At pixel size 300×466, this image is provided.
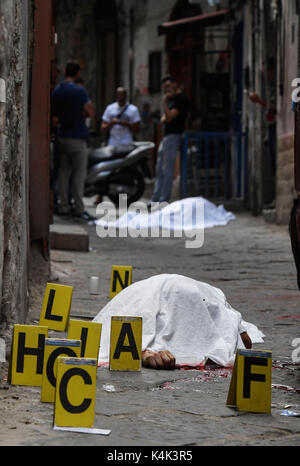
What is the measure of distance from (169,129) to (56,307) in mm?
8916

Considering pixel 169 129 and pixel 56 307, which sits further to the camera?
pixel 169 129

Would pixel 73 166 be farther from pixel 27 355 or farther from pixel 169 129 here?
pixel 27 355

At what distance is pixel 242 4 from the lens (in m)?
15.9

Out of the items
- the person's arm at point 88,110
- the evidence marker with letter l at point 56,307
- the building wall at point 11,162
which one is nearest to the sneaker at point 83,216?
the person's arm at point 88,110

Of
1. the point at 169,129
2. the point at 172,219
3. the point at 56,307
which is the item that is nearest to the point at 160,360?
the point at 56,307

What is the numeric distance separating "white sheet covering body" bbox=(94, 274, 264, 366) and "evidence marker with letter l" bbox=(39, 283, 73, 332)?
1.18 feet

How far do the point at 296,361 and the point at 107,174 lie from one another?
31.3 feet

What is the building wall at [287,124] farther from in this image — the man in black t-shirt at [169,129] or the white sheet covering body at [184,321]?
the white sheet covering body at [184,321]

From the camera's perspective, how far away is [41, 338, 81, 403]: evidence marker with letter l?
355 centimetres

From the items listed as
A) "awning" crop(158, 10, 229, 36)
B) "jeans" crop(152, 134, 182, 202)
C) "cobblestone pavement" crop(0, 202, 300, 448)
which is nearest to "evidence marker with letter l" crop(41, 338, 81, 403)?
"cobblestone pavement" crop(0, 202, 300, 448)

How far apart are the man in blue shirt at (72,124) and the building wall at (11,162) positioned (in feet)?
23.0

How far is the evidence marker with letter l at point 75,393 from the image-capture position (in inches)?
125

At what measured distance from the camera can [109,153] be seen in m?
13.9
